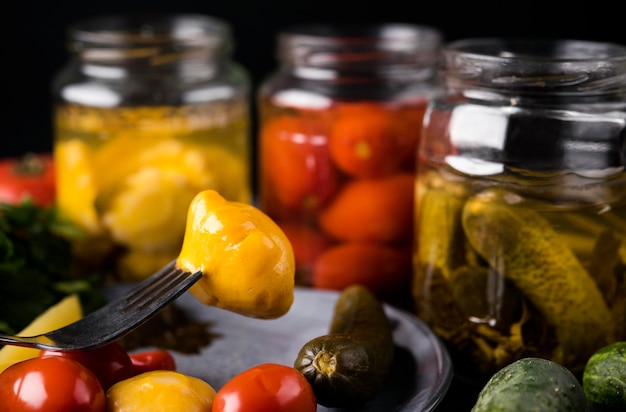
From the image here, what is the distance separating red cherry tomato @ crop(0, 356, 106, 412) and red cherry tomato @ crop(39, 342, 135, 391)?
74mm

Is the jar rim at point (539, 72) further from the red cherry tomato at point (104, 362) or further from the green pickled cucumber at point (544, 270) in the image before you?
the red cherry tomato at point (104, 362)

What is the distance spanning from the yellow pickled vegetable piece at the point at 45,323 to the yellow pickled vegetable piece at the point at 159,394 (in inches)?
6.0

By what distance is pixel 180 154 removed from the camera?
1444 mm

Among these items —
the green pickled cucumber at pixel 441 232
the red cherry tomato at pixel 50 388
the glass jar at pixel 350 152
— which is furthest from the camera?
the glass jar at pixel 350 152

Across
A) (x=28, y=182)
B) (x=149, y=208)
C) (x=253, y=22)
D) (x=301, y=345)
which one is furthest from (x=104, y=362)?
(x=253, y=22)

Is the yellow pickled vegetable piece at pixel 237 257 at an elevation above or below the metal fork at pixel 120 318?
above

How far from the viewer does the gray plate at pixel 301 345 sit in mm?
1047

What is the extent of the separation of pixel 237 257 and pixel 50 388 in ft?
0.79

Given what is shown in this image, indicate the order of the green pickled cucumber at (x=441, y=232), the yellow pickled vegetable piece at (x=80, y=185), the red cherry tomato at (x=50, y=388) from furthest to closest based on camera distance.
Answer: the yellow pickled vegetable piece at (x=80, y=185) → the green pickled cucumber at (x=441, y=232) → the red cherry tomato at (x=50, y=388)

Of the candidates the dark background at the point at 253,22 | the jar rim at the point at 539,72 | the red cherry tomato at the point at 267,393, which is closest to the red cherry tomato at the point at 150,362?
the red cherry tomato at the point at 267,393

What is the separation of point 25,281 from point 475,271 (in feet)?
2.08

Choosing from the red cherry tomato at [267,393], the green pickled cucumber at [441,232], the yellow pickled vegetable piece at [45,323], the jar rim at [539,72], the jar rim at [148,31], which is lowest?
the yellow pickled vegetable piece at [45,323]

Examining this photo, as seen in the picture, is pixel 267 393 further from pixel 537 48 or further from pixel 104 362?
pixel 537 48

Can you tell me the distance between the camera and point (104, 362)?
3.27ft
